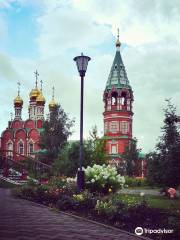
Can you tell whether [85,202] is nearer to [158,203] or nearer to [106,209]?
[106,209]

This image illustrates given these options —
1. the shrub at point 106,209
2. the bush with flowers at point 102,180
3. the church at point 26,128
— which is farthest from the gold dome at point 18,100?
the shrub at point 106,209

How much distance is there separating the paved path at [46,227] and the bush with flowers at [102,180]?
325cm

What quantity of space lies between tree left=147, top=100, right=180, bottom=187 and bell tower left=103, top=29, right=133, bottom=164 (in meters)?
49.2

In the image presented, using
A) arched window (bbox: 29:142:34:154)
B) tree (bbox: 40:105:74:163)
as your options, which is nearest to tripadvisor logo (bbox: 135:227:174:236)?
tree (bbox: 40:105:74:163)

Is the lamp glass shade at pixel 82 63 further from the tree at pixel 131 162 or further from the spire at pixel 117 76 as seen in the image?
the spire at pixel 117 76

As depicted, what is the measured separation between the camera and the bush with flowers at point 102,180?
13844 mm

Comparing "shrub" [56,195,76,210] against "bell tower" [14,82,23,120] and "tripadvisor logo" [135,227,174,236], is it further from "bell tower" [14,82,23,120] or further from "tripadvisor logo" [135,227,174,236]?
"bell tower" [14,82,23,120]

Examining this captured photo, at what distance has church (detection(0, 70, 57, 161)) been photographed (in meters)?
65.2

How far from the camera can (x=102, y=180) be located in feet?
45.5

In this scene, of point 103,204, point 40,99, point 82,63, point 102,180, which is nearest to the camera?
point 103,204

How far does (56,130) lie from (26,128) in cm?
1756

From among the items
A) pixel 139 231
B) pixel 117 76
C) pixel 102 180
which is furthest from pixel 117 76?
pixel 139 231

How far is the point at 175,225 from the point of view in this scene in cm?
767

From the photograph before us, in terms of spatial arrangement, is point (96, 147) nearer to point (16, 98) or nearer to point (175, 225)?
point (175, 225)
